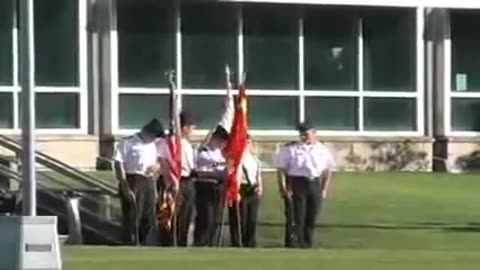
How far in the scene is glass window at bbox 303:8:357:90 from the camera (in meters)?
35.8

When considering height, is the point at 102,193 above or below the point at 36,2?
below

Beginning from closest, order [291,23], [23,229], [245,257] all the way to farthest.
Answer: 1. [23,229]
2. [245,257]
3. [291,23]

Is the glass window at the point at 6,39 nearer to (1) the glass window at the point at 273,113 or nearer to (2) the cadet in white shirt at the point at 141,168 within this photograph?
(1) the glass window at the point at 273,113

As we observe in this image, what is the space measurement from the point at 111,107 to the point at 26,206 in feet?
61.5

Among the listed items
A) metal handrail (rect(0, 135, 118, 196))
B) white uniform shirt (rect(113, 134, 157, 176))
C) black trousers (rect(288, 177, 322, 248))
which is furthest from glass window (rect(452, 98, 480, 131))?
white uniform shirt (rect(113, 134, 157, 176))

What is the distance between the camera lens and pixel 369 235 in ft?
74.4

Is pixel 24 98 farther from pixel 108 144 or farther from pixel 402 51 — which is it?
pixel 402 51

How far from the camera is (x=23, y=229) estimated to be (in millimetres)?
14617

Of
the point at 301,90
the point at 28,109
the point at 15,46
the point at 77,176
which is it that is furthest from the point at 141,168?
the point at 301,90

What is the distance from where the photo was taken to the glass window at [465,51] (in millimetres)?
37062

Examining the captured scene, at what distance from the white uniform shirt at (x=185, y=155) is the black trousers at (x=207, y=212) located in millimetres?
238

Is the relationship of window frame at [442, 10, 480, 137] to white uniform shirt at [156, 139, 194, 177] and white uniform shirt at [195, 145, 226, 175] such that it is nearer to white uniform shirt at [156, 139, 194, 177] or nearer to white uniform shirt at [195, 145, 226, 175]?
white uniform shirt at [195, 145, 226, 175]

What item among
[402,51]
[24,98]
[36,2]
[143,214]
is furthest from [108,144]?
[24,98]

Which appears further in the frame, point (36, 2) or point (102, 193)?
point (36, 2)
